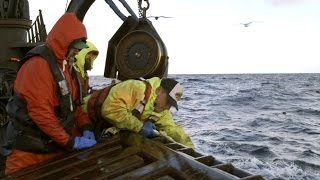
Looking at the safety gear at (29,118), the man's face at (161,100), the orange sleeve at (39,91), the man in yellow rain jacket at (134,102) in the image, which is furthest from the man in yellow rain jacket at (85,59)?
the orange sleeve at (39,91)

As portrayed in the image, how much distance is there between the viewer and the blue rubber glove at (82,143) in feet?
13.9

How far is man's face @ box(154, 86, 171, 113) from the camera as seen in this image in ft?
15.2

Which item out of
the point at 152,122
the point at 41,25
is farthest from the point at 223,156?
the point at 152,122

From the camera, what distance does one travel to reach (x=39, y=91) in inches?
148

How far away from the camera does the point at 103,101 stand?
468cm

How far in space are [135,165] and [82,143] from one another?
769 mm

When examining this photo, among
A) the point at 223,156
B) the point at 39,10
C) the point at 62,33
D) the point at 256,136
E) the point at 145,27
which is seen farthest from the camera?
the point at 256,136

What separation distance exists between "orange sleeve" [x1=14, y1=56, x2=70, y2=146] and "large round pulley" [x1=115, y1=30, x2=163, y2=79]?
2.61m

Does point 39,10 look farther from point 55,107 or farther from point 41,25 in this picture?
point 55,107

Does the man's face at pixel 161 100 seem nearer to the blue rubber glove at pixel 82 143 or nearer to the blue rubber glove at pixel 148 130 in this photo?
the blue rubber glove at pixel 148 130

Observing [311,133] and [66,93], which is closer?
[66,93]

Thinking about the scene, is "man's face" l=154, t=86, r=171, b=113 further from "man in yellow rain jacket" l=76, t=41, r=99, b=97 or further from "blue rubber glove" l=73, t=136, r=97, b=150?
"man in yellow rain jacket" l=76, t=41, r=99, b=97

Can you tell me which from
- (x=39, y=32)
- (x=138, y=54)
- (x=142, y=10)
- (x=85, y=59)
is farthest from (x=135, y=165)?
(x=39, y=32)

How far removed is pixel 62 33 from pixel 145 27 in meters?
2.94
